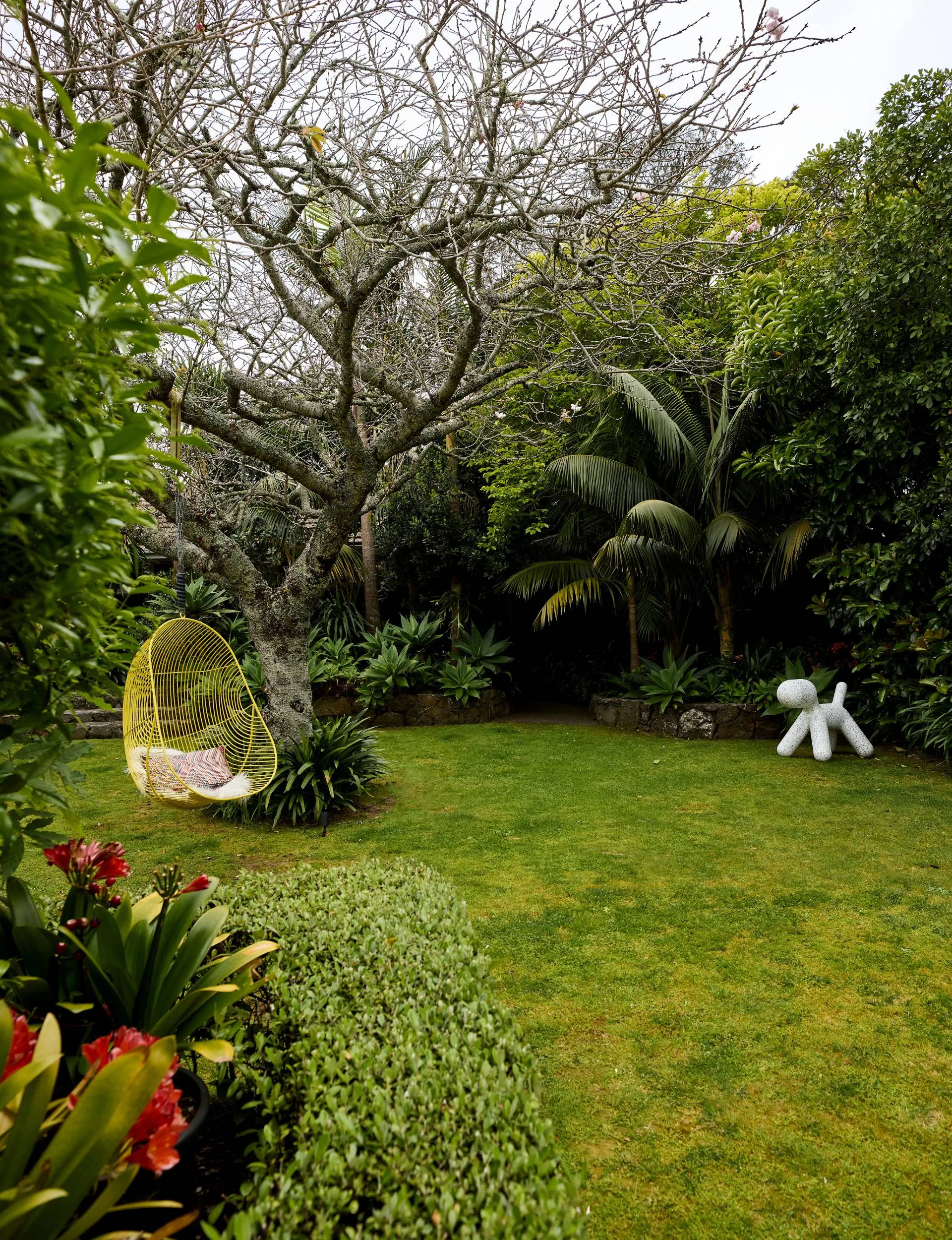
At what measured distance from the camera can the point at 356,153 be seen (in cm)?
406

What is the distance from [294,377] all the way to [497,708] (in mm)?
5040

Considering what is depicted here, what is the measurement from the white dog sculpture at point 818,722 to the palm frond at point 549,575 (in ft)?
10.1

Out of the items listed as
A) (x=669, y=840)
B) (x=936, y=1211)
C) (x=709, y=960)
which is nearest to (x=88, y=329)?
(x=936, y=1211)

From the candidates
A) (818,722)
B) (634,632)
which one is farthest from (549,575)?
(818,722)

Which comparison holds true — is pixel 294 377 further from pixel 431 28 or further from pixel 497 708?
pixel 497 708

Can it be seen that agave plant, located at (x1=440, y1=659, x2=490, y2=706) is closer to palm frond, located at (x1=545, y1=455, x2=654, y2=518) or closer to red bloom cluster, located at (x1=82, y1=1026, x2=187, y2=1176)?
palm frond, located at (x1=545, y1=455, x2=654, y2=518)

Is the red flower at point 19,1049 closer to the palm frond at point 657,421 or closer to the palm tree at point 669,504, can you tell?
the palm tree at point 669,504

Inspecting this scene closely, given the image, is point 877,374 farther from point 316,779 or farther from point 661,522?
point 316,779

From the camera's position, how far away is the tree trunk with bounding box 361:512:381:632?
10.6 metres

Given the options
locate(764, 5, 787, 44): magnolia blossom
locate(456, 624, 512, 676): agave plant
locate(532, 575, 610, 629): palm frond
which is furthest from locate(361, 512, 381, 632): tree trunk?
locate(764, 5, 787, 44): magnolia blossom

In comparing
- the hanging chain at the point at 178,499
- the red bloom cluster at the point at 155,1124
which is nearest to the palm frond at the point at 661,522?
the hanging chain at the point at 178,499

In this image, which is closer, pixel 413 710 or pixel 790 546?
pixel 790 546

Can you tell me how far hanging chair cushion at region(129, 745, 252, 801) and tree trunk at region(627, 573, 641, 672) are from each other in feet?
17.9

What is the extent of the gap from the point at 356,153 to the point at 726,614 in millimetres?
6654
